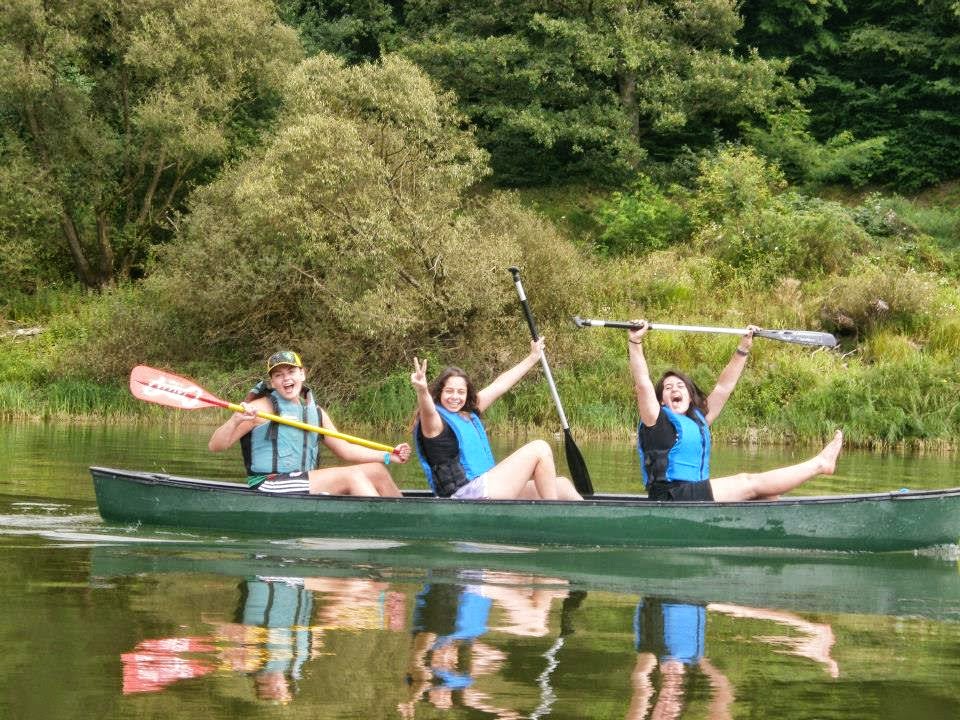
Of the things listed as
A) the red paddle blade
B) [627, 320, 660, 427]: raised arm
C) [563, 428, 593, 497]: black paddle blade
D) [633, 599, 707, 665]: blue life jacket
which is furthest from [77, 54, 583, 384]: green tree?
[633, 599, 707, 665]: blue life jacket

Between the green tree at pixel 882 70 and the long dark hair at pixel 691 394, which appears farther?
the green tree at pixel 882 70

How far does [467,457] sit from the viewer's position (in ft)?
28.4

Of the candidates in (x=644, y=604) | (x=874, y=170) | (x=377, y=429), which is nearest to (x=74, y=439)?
(x=377, y=429)

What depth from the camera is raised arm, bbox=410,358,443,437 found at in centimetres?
795

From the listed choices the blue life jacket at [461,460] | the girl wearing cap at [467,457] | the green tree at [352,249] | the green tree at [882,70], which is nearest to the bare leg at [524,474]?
the girl wearing cap at [467,457]

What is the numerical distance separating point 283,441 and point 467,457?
3.43 feet

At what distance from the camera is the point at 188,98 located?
24.0 metres

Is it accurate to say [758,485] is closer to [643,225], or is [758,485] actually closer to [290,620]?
[290,620]

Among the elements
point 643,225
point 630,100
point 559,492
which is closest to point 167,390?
point 559,492

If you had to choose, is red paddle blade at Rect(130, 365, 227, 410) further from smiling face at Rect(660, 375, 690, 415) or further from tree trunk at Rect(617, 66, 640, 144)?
tree trunk at Rect(617, 66, 640, 144)

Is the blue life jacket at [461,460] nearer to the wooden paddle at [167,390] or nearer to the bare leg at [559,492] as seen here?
the bare leg at [559,492]

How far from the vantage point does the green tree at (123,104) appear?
930 inches

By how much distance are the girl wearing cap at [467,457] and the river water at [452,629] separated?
41cm

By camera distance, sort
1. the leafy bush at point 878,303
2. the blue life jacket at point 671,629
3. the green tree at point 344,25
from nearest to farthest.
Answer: the blue life jacket at point 671,629 < the leafy bush at point 878,303 < the green tree at point 344,25
